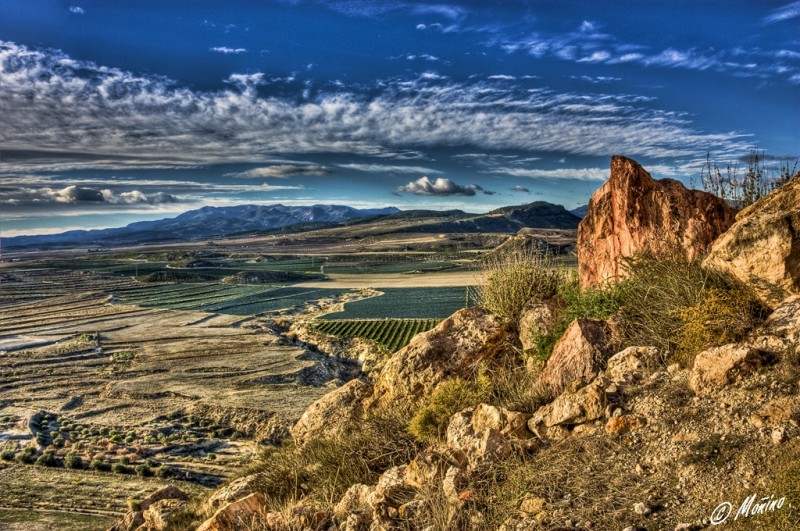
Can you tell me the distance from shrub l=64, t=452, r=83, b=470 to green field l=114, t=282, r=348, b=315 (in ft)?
205

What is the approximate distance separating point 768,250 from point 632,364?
226cm

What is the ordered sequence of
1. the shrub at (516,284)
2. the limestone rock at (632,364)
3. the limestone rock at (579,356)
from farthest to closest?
1. the shrub at (516,284)
2. the limestone rock at (579,356)
3. the limestone rock at (632,364)

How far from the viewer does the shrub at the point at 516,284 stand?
10367 mm

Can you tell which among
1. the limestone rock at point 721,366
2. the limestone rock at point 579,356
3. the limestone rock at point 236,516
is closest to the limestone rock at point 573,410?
the limestone rock at point 579,356

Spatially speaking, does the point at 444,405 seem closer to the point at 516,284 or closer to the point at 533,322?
the point at 533,322

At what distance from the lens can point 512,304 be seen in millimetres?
10383

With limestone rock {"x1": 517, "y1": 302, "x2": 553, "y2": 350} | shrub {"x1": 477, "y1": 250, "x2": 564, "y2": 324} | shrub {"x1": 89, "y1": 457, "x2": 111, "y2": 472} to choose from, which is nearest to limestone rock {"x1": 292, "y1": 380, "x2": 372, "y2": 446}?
shrub {"x1": 477, "y1": 250, "x2": 564, "y2": 324}

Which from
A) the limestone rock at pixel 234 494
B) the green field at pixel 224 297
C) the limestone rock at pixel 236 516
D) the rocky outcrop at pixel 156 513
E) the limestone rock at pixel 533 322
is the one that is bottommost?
the green field at pixel 224 297

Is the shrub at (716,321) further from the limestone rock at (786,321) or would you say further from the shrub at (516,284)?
the shrub at (516,284)

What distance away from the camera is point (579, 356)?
289 inches

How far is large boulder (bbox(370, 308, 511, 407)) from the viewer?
952 cm

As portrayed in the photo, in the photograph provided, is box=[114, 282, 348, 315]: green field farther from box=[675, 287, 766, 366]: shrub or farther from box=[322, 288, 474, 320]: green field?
box=[675, 287, 766, 366]: shrub

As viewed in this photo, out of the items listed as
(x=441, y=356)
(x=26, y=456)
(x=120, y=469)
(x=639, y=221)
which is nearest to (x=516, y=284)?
(x=441, y=356)

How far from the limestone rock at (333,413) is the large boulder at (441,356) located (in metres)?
0.47
